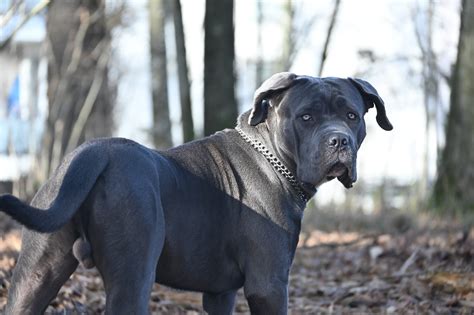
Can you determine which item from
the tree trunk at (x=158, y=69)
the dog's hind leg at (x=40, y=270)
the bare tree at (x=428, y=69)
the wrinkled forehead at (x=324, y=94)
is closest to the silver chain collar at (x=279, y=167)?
the wrinkled forehead at (x=324, y=94)

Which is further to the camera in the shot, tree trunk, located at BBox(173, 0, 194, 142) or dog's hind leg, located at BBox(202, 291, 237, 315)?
tree trunk, located at BBox(173, 0, 194, 142)

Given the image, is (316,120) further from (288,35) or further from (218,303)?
(288,35)

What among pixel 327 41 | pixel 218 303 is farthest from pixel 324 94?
pixel 327 41

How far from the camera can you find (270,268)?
5.09 m

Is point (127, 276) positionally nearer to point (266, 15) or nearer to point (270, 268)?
point (270, 268)

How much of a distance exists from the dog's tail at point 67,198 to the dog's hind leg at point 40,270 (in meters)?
0.22

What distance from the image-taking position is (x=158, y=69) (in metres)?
19.0

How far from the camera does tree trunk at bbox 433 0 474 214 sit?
1428cm

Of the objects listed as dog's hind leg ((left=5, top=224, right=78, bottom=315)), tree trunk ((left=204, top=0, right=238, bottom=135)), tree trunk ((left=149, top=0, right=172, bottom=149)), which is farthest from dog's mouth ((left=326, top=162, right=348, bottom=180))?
tree trunk ((left=149, top=0, right=172, bottom=149))

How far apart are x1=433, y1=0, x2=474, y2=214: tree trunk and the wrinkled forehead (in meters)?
9.12

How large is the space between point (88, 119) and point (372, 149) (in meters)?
10.3

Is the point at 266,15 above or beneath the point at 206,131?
above

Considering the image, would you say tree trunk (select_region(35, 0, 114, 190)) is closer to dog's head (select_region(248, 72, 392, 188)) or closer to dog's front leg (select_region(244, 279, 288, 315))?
dog's head (select_region(248, 72, 392, 188))

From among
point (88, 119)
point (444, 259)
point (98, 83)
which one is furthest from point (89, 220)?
point (88, 119)
